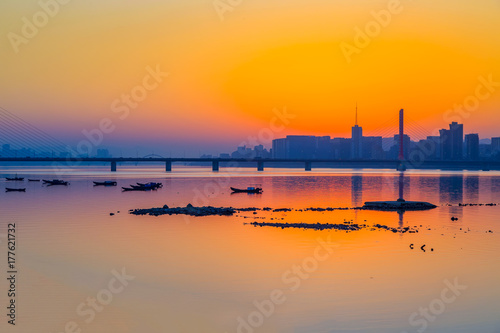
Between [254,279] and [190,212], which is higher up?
[190,212]

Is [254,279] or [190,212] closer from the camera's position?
[254,279]

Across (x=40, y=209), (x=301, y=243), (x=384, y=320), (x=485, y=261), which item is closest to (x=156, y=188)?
(x=40, y=209)

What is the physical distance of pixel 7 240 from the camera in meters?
39.3

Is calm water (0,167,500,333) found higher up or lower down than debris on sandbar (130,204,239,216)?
lower down

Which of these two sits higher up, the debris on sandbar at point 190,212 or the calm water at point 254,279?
the debris on sandbar at point 190,212

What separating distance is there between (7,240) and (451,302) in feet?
101

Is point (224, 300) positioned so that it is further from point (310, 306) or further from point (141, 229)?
point (141, 229)

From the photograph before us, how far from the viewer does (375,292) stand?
2386cm

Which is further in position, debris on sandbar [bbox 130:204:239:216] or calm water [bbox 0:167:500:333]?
debris on sandbar [bbox 130:204:239:216]

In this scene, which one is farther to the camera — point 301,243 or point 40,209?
point 40,209

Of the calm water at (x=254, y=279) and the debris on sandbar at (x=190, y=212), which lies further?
the debris on sandbar at (x=190, y=212)

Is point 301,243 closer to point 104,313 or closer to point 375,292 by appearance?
point 375,292

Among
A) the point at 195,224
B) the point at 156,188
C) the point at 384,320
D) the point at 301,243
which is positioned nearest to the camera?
the point at 384,320

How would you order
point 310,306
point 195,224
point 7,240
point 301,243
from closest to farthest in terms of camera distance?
point 310,306
point 301,243
point 7,240
point 195,224
